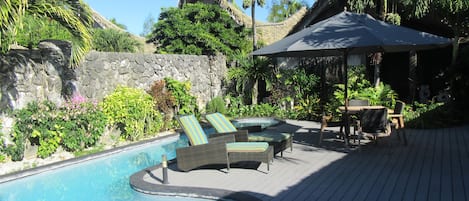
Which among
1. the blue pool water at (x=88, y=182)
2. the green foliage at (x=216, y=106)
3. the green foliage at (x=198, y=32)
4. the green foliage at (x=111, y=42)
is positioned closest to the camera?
the blue pool water at (x=88, y=182)

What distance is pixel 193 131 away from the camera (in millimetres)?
6781

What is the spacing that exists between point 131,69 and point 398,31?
7543 millimetres

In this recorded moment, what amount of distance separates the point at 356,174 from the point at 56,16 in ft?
21.6

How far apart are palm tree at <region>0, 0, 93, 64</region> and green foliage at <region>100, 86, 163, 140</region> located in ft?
4.72

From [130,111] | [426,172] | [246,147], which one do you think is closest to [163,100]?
[130,111]

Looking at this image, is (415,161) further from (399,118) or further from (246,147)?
(246,147)

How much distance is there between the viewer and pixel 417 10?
37.4 ft

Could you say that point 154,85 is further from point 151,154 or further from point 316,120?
point 316,120

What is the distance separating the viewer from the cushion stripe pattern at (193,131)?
6625mm

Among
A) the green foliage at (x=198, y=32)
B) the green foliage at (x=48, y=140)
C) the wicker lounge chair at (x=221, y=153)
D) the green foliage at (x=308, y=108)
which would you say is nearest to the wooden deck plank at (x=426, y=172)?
the wicker lounge chair at (x=221, y=153)

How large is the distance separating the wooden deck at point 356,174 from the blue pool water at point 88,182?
22.9 inches

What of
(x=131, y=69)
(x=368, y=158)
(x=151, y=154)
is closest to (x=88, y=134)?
(x=151, y=154)

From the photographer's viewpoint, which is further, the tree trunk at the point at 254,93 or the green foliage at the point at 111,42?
the green foliage at the point at 111,42

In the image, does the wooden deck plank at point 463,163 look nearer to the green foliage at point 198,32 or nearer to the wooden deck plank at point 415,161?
the wooden deck plank at point 415,161
